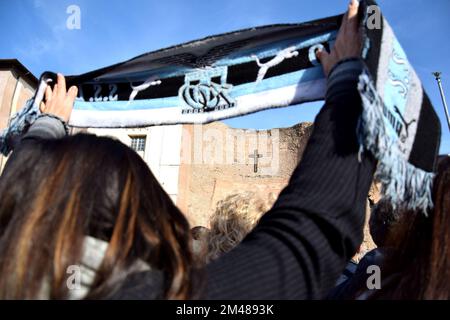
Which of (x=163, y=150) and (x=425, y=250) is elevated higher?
(x=163, y=150)

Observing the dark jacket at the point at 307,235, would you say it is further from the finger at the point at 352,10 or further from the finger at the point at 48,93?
the finger at the point at 48,93

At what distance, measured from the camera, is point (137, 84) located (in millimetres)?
1712

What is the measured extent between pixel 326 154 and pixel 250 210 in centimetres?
130

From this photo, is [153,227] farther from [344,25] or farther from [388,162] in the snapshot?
[344,25]

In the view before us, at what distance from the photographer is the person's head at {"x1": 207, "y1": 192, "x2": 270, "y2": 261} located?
1.97 metres

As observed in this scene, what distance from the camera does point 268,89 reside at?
135 centimetres

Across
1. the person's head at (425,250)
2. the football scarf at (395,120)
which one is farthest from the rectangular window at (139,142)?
the football scarf at (395,120)

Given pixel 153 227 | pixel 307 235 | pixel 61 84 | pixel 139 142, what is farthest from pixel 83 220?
pixel 139 142

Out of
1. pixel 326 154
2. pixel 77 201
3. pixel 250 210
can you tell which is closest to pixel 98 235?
pixel 77 201

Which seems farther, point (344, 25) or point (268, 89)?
point (268, 89)

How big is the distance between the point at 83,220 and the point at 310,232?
48cm

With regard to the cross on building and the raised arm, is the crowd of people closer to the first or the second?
the raised arm

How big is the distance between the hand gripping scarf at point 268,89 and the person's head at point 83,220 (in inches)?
20.1

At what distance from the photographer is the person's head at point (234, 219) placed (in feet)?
6.45
